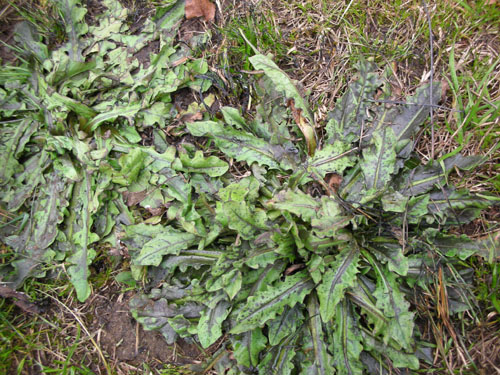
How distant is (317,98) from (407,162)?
74cm

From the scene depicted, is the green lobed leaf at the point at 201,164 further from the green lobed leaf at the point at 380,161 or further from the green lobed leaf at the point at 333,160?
the green lobed leaf at the point at 380,161

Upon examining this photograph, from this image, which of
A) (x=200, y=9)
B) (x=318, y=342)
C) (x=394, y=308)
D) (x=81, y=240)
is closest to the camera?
(x=394, y=308)

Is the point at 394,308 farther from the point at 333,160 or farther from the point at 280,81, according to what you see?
the point at 280,81

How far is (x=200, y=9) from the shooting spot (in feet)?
9.34

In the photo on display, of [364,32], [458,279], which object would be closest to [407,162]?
[458,279]

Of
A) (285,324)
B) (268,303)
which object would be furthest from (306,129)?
(285,324)

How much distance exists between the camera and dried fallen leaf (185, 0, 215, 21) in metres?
2.83

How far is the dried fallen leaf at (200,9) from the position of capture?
9.30ft

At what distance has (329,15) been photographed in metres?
2.64

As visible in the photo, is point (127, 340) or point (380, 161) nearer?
point (380, 161)

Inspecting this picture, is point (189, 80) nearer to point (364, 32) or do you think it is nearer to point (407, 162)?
point (364, 32)

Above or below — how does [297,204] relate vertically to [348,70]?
below

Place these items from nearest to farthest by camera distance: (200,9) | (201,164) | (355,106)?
(355,106), (201,164), (200,9)

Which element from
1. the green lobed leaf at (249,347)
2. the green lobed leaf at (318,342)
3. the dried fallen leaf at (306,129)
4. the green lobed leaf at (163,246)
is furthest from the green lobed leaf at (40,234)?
the green lobed leaf at (318,342)
